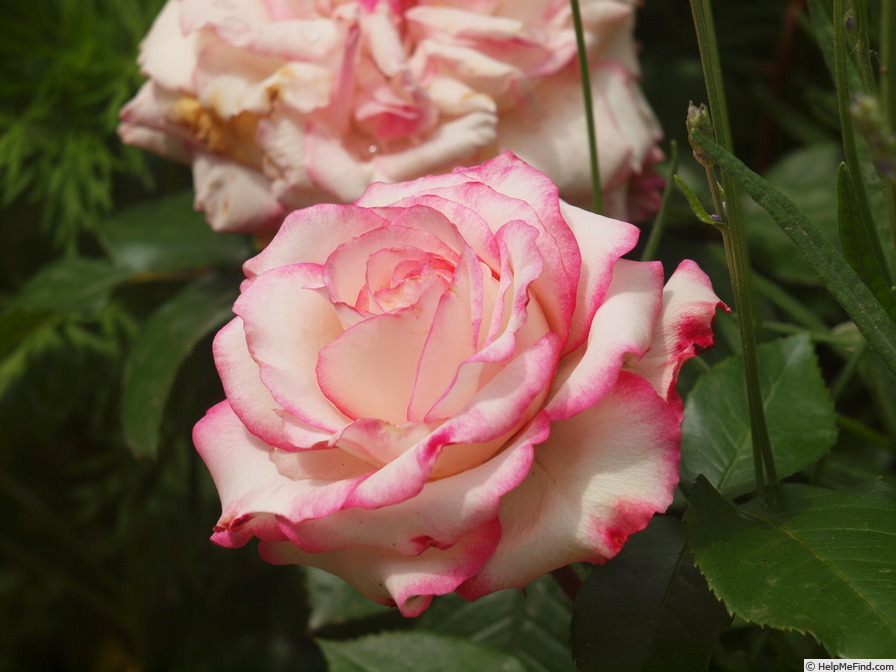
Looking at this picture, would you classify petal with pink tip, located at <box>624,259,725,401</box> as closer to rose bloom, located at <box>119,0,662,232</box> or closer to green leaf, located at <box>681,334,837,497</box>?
green leaf, located at <box>681,334,837,497</box>

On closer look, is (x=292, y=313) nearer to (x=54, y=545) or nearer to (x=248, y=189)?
(x=248, y=189)

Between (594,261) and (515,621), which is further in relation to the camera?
(515,621)


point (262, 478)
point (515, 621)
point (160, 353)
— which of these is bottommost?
point (515, 621)

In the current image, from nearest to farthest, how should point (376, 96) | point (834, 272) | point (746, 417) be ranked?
point (834, 272) < point (746, 417) < point (376, 96)

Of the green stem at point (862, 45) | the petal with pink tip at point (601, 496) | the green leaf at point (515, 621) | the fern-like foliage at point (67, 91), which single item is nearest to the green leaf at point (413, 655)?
the green leaf at point (515, 621)

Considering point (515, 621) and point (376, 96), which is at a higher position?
point (376, 96)

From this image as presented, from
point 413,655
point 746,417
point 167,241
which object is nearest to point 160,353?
point 167,241

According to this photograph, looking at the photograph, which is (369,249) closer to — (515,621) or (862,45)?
(862,45)
